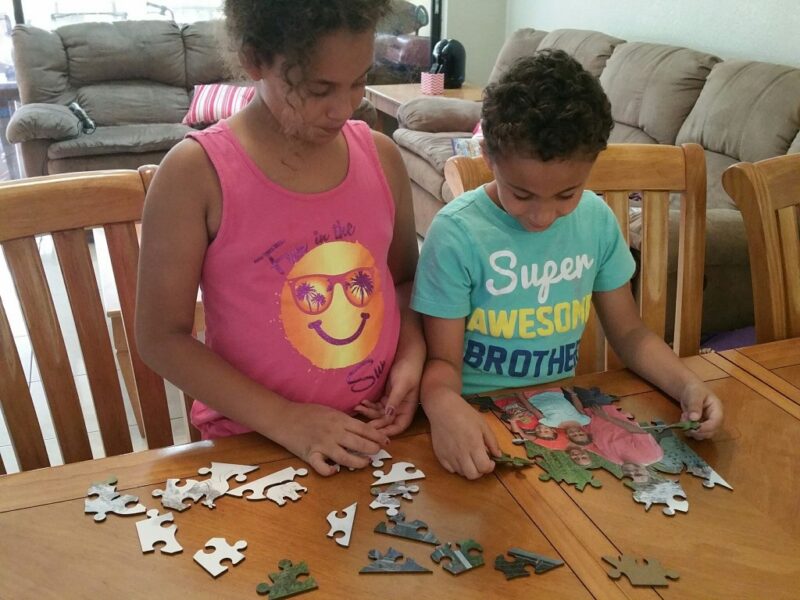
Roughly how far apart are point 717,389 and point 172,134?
13.9ft

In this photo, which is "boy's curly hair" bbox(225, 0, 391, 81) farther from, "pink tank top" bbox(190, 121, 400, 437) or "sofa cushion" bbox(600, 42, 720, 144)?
"sofa cushion" bbox(600, 42, 720, 144)

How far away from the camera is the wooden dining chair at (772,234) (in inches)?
51.1

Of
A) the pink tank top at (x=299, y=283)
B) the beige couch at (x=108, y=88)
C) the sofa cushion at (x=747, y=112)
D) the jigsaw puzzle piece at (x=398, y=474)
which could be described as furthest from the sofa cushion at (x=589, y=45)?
the jigsaw puzzle piece at (x=398, y=474)

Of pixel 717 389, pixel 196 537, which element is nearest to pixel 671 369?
pixel 717 389

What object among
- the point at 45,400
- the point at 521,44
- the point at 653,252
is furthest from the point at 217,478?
the point at 521,44

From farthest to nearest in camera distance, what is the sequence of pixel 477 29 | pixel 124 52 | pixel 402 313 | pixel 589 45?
pixel 477 29 < pixel 124 52 < pixel 589 45 < pixel 402 313

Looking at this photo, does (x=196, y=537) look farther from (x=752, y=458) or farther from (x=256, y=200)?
(x=752, y=458)

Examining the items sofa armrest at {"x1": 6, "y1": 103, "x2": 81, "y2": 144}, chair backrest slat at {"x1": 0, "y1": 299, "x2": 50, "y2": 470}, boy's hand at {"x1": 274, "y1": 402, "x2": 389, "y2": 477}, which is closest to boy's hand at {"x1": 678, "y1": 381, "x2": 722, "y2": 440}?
boy's hand at {"x1": 274, "y1": 402, "x2": 389, "y2": 477}

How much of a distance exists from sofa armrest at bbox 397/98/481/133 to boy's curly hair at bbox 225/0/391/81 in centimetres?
353

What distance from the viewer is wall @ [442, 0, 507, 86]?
5.63 metres

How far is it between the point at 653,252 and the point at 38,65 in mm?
4782

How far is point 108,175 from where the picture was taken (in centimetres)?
106

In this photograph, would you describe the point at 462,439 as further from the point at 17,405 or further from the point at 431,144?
the point at 431,144

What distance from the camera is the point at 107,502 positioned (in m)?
0.81
